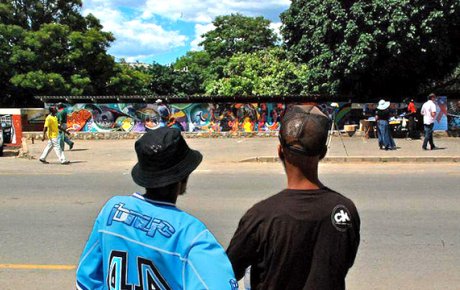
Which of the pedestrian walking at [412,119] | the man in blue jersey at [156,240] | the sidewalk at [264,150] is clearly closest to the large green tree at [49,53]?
the sidewalk at [264,150]

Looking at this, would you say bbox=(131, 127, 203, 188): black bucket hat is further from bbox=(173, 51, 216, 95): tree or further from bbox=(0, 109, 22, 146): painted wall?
bbox=(173, 51, 216, 95): tree

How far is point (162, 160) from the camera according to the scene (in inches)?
72.9

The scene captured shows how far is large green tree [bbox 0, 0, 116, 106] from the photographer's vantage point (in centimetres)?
2788

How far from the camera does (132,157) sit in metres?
15.6

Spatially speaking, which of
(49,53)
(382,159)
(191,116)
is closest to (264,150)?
(382,159)

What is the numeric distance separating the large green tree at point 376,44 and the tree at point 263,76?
172cm

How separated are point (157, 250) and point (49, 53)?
29.6 meters

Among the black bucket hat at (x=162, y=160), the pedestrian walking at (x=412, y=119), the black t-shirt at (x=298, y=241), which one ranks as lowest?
the pedestrian walking at (x=412, y=119)

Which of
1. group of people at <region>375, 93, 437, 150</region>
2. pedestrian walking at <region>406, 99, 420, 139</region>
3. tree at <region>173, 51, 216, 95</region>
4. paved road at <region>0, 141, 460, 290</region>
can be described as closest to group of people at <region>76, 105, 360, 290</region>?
paved road at <region>0, 141, 460, 290</region>

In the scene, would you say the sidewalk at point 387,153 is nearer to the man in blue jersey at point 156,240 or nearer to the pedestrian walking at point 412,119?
the pedestrian walking at point 412,119

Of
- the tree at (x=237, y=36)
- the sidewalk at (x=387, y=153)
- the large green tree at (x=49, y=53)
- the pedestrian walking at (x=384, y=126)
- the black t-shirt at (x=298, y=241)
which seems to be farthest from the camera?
the tree at (x=237, y=36)

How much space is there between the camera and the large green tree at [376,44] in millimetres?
18062

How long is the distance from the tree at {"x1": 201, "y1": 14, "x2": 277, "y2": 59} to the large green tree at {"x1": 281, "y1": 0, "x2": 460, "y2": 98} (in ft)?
75.1

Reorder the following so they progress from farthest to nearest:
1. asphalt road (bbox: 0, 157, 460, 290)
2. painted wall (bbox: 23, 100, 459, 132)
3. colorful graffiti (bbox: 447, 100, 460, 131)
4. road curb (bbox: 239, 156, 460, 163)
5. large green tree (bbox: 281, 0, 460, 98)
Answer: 1. painted wall (bbox: 23, 100, 459, 132)
2. colorful graffiti (bbox: 447, 100, 460, 131)
3. large green tree (bbox: 281, 0, 460, 98)
4. road curb (bbox: 239, 156, 460, 163)
5. asphalt road (bbox: 0, 157, 460, 290)
